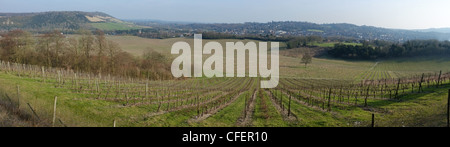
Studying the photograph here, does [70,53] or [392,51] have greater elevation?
Result: [70,53]

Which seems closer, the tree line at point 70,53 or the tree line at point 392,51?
the tree line at point 70,53

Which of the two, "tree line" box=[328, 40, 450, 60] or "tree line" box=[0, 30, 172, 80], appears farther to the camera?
"tree line" box=[328, 40, 450, 60]

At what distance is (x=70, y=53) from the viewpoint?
137 ft

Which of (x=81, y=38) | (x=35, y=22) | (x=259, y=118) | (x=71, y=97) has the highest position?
(x=35, y=22)

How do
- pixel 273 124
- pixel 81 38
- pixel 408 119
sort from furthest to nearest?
pixel 81 38, pixel 273 124, pixel 408 119

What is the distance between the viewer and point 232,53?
95250 millimetres

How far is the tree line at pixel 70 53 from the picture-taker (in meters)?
37.9

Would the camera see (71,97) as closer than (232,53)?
Yes

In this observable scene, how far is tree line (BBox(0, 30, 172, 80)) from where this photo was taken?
37938 millimetres

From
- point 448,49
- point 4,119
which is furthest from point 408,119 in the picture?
point 448,49

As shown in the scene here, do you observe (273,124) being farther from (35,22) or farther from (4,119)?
(35,22)

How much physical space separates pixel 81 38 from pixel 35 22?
109m

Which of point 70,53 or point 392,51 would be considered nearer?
point 70,53

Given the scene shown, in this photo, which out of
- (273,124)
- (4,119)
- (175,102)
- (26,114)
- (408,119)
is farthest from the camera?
(175,102)
